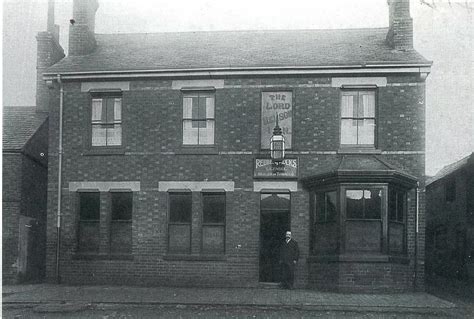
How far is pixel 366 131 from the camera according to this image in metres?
17.0

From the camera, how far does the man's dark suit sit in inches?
647

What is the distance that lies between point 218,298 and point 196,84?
6720mm

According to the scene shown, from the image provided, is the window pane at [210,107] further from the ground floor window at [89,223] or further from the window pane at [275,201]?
the ground floor window at [89,223]

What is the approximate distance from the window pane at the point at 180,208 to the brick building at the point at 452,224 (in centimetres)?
1040

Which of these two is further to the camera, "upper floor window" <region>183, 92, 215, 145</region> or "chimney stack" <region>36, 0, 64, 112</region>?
"chimney stack" <region>36, 0, 64, 112</region>

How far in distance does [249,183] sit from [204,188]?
140cm

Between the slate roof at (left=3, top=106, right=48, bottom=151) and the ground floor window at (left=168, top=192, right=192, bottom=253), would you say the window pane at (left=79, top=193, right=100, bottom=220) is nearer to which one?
the ground floor window at (left=168, top=192, right=192, bottom=253)

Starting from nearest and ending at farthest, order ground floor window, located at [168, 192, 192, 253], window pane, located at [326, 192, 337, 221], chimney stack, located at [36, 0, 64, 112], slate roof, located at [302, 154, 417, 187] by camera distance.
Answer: slate roof, located at [302, 154, 417, 187], window pane, located at [326, 192, 337, 221], ground floor window, located at [168, 192, 192, 253], chimney stack, located at [36, 0, 64, 112]

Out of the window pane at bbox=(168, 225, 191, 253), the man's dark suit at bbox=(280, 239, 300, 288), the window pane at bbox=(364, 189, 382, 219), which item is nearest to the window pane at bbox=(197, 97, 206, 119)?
the window pane at bbox=(168, 225, 191, 253)

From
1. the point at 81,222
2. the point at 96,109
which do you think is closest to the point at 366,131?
the point at 96,109

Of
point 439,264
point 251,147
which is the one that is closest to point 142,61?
point 251,147

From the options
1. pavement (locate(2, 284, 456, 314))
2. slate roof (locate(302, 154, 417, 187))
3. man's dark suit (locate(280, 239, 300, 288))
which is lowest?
pavement (locate(2, 284, 456, 314))

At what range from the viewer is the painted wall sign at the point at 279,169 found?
17.1 metres

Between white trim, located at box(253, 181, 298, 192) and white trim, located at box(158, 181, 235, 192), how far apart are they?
0.79m
